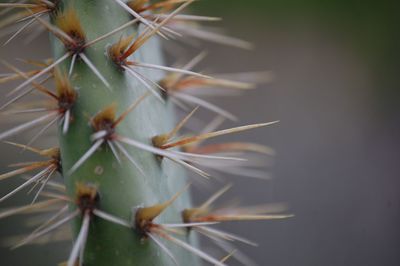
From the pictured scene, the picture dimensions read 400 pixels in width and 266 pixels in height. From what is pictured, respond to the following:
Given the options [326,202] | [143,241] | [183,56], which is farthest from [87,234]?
[183,56]

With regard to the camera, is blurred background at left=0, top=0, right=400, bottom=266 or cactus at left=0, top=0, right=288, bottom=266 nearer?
cactus at left=0, top=0, right=288, bottom=266

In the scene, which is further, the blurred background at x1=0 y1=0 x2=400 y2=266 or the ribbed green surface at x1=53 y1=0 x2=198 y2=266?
the blurred background at x1=0 y1=0 x2=400 y2=266

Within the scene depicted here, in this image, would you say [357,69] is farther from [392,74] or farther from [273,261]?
[273,261]

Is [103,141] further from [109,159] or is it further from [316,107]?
[316,107]

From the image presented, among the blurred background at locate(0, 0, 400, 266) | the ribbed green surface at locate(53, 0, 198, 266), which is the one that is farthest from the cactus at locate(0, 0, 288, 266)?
the blurred background at locate(0, 0, 400, 266)

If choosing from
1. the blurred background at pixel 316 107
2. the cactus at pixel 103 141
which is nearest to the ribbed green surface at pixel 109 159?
the cactus at pixel 103 141

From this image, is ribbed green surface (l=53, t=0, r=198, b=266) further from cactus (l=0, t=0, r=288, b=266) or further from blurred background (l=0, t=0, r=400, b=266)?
blurred background (l=0, t=0, r=400, b=266)

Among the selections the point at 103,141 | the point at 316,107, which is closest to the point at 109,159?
the point at 103,141

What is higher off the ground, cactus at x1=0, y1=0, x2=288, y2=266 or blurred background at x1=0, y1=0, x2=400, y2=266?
blurred background at x1=0, y1=0, x2=400, y2=266
